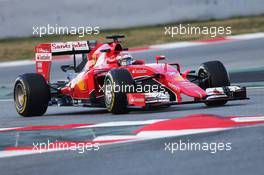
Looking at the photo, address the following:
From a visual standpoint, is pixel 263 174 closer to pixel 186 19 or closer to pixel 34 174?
pixel 34 174

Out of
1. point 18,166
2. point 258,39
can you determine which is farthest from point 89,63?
point 258,39

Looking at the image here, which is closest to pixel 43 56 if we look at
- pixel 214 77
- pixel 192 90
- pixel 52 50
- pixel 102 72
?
pixel 52 50

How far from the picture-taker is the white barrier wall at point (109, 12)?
22375 mm

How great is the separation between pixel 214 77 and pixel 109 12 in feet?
35.2

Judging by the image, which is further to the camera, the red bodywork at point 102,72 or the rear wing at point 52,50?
the rear wing at point 52,50

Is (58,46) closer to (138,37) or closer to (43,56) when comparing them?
(43,56)
